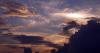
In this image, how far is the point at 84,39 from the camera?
9681 cm

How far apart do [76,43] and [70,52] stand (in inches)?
247

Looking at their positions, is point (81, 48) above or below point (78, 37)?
below

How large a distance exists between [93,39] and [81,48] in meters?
7.88

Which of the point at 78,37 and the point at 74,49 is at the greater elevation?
the point at 78,37

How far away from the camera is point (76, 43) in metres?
95.3

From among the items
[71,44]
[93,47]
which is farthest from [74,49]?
[93,47]

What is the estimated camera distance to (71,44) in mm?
95125

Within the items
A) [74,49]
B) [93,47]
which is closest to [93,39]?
[93,47]

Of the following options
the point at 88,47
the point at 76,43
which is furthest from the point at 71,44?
the point at 88,47

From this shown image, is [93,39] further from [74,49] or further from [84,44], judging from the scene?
[74,49]

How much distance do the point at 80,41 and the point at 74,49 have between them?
535 centimetres

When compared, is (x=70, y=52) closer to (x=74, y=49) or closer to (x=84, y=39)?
(x=74, y=49)

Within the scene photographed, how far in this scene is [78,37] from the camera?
94.6m

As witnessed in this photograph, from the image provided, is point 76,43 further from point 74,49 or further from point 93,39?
point 93,39
